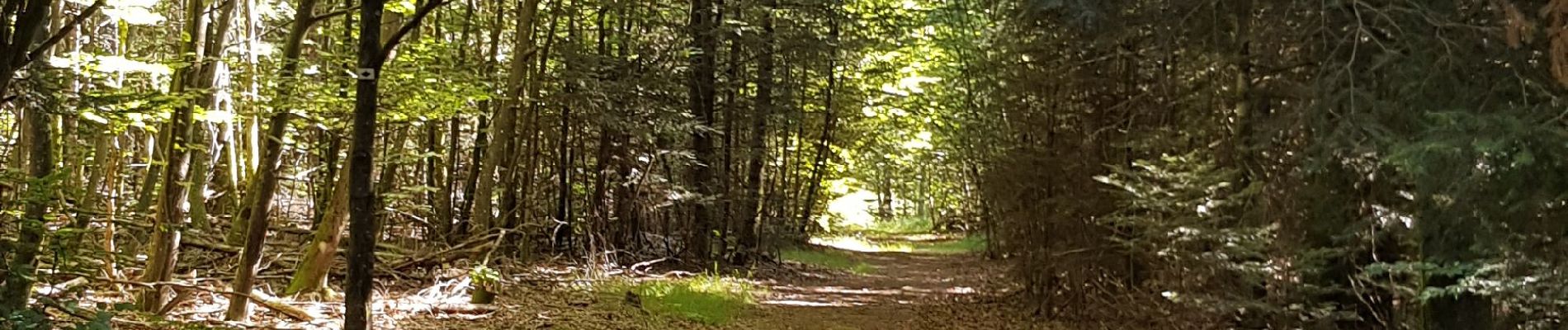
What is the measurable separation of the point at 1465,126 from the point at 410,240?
9.66 m

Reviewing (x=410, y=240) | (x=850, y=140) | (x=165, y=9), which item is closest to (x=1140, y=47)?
(x=410, y=240)

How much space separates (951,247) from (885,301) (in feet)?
40.5

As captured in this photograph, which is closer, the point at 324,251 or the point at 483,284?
the point at 324,251

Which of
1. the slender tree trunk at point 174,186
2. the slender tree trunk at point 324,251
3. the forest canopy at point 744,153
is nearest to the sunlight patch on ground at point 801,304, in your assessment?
the forest canopy at point 744,153

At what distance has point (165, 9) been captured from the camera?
11.4 metres

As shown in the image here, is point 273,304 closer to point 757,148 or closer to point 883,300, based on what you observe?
point 883,300

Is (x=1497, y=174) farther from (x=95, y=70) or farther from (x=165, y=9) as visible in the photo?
(x=165, y=9)

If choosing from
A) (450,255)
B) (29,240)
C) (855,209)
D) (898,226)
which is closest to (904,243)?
(898,226)

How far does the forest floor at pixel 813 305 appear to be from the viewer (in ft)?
29.2

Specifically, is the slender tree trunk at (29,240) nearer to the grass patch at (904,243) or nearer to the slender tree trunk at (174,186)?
the slender tree trunk at (174,186)

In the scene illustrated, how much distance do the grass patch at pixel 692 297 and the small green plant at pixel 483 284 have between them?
1.26 meters

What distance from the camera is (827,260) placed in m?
17.5

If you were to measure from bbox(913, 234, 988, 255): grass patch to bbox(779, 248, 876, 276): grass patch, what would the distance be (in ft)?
8.91

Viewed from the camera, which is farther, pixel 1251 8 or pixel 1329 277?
pixel 1329 277
